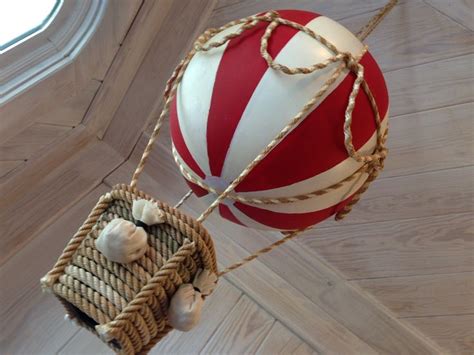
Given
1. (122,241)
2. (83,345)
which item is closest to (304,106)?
(122,241)

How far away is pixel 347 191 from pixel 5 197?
3.42ft

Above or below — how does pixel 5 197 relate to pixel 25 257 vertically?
above

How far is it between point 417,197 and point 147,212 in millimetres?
895

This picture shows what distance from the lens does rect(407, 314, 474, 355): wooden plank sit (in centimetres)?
136

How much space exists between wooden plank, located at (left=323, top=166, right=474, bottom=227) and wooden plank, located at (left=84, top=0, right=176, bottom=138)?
0.83 metres

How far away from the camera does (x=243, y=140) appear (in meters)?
0.75

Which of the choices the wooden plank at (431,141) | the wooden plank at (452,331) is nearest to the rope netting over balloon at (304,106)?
the wooden plank at (431,141)

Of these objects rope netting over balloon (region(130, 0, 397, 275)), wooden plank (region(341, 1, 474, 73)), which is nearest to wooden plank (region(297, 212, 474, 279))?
wooden plank (region(341, 1, 474, 73))

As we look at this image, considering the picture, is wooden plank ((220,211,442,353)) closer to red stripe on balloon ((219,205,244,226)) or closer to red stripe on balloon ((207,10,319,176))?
red stripe on balloon ((219,205,244,226))

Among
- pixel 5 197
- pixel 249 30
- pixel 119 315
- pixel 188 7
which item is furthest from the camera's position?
pixel 188 7

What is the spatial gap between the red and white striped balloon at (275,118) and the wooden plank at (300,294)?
742 mm

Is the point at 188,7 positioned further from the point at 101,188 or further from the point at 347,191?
the point at 347,191

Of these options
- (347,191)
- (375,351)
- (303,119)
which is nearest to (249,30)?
(303,119)

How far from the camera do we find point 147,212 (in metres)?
0.71
